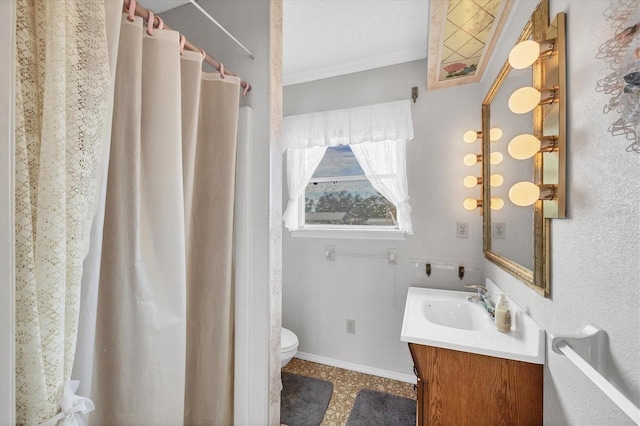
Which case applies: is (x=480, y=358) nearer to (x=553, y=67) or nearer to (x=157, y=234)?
(x=553, y=67)

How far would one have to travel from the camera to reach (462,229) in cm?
187

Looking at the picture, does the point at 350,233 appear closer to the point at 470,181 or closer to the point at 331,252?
the point at 331,252

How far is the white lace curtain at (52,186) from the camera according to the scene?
524 millimetres

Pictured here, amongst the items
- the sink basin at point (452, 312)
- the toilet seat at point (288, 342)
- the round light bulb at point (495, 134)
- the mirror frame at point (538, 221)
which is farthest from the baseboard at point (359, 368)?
the round light bulb at point (495, 134)

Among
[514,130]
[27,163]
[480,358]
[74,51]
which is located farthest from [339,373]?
[74,51]

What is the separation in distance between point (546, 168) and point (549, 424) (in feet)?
2.94

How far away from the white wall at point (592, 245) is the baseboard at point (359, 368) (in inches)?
46.6

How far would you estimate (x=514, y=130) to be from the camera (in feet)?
4.02

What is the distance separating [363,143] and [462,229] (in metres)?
1.00

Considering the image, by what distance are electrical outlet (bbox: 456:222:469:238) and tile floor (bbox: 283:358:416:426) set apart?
46.4 inches

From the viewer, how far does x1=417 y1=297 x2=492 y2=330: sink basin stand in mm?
1511

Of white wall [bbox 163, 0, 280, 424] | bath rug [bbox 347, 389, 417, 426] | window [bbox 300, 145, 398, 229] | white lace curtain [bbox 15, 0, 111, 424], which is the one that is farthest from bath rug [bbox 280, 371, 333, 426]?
white lace curtain [bbox 15, 0, 111, 424]

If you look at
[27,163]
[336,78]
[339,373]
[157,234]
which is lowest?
[339,373]

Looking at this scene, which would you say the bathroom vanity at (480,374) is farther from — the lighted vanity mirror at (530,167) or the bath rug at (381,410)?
the bath rug at (381,410)
